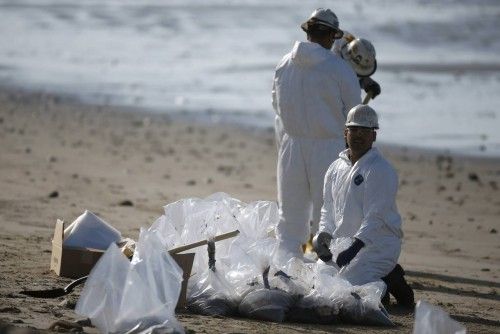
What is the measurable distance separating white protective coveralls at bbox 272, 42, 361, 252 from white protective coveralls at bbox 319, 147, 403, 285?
0.90m

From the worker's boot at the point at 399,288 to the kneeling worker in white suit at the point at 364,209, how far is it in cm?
12

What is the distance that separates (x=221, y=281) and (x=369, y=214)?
3.26ft

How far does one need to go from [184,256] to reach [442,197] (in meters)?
6.40

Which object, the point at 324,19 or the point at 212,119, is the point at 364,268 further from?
the point at 212,119

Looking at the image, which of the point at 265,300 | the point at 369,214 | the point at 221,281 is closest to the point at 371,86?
the point at 369,214

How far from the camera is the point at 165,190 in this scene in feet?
44.3

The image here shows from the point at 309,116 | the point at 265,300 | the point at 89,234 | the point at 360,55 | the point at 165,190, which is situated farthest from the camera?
the point at 165,190

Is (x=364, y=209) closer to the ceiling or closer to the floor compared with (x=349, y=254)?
closer to the ceiling

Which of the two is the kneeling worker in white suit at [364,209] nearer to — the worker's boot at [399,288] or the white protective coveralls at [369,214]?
the white protective coveralls at [369,214]

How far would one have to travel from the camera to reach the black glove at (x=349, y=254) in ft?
26.9

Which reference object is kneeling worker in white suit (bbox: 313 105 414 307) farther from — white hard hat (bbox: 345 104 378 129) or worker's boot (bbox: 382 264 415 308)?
worker's boot (bbox: 382 264 415 308)

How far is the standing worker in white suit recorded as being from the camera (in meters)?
9.30

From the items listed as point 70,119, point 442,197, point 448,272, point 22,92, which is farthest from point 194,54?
point 448,272

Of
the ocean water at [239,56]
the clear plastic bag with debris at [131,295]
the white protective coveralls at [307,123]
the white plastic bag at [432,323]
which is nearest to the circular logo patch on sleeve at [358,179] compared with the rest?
the white protective coveralls at [307,123]
